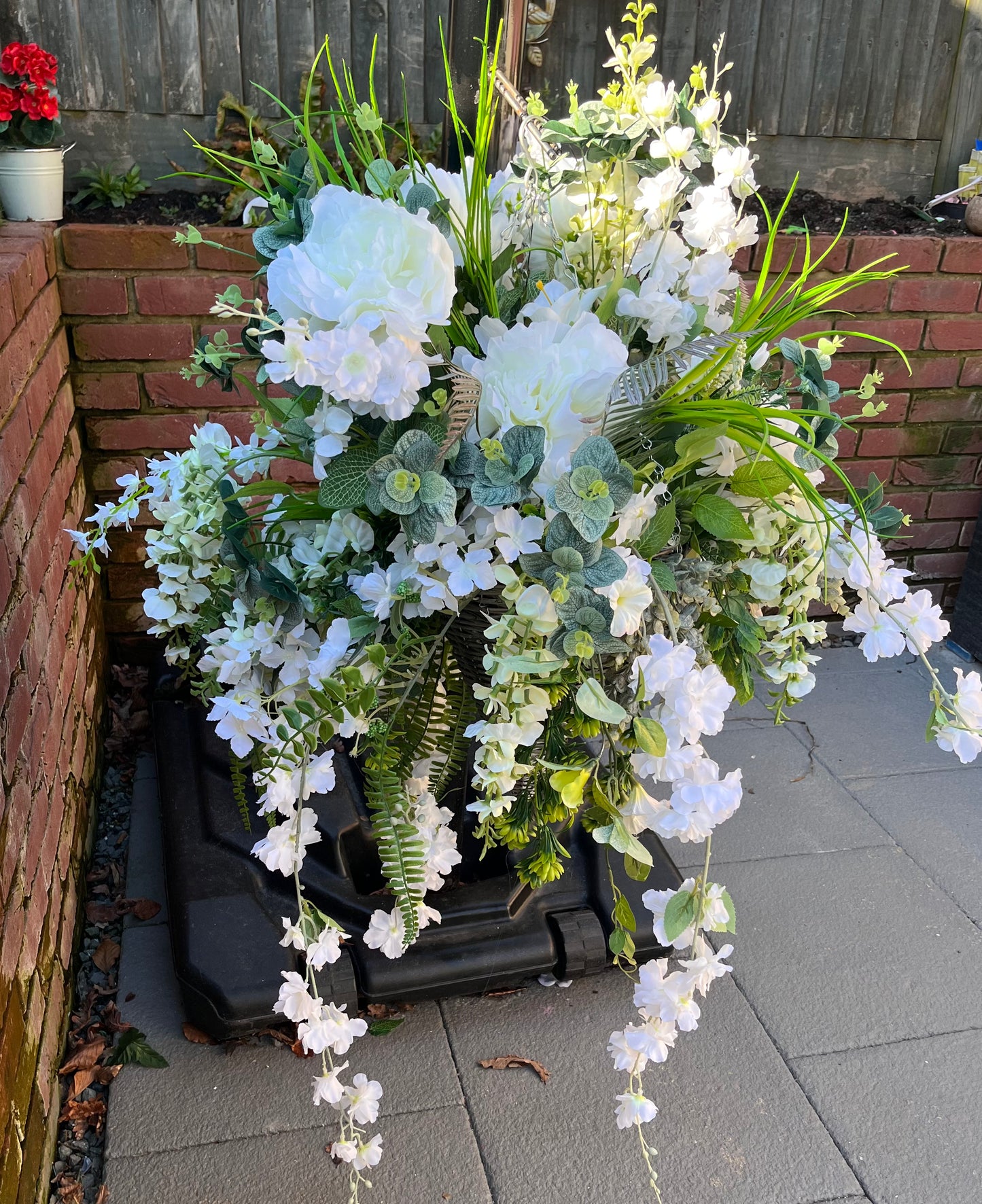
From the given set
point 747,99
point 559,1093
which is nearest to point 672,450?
point 559,1093

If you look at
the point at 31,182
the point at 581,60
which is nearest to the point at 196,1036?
the point at 31,182

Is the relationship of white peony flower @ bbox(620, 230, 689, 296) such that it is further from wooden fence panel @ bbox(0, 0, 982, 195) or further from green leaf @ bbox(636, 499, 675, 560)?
wooden fence panel @ bbox(0, 0, 982, 195)

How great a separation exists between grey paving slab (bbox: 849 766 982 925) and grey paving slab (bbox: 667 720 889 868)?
52mm

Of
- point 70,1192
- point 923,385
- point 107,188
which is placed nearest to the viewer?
point 70,1192

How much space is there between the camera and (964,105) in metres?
2.77

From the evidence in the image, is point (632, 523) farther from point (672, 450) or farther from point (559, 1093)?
point (559, 1093)

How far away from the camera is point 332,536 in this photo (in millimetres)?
1140

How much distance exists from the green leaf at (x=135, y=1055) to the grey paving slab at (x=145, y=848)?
276 millimetres

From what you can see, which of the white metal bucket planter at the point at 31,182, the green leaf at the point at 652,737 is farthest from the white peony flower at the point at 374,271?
the white metal bucket planter at the point at 31,182

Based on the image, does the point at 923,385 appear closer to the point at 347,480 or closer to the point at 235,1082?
the point at 347,480

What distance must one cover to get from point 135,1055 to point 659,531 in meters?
1.16

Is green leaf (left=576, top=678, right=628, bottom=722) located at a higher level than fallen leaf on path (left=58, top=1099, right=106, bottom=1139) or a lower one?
higher

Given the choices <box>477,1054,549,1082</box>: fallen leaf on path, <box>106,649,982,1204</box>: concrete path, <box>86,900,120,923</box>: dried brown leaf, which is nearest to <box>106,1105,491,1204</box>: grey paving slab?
<box>106,649,982,1204</box>: concrete path

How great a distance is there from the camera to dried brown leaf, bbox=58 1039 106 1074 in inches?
59.3
